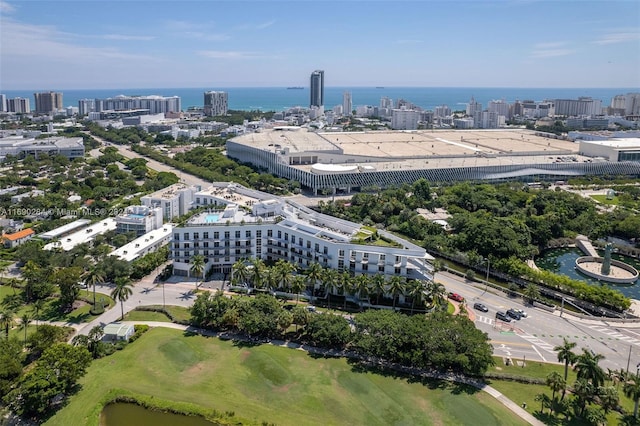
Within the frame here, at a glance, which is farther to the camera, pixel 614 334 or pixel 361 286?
pixel 361 286

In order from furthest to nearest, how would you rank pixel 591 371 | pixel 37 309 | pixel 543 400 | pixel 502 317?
pixel 502 317
pixel 37 309
pixel 543 400
pixel 591 371

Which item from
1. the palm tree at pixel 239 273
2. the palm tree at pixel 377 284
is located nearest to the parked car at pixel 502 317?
the palm tree at pixel 377 284

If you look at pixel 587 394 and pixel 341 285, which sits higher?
pixel 341 285

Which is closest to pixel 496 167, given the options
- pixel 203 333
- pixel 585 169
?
pixel 585 169

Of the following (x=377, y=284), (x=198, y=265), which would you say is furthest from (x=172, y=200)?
(x=377, y=284)

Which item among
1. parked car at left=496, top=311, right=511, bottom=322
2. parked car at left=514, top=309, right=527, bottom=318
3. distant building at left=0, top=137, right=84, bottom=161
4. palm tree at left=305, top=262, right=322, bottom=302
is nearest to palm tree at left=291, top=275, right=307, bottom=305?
palm tree at left=305, top=262, right=322, bottom=302

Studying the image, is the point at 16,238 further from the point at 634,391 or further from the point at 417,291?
the point at 634,391

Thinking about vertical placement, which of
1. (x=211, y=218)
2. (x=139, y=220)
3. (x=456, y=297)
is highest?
(x=211, y=218)

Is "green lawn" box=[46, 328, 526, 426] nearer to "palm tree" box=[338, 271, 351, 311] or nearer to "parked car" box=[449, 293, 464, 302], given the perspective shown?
"palm tree" box=[338, 271, 351, 311]
